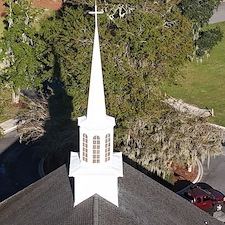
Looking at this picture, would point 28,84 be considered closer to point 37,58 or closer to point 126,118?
point 37,58

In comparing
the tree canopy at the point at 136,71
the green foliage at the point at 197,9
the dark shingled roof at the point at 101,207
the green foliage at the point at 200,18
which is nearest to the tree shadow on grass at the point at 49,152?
the tree canopy at the point at 136,71

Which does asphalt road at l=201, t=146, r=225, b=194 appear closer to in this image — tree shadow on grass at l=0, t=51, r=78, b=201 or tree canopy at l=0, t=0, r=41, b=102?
tree shadow on grass at l=0, t=51, r=78, b=201

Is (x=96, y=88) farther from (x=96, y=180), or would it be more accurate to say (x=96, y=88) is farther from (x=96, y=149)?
(x=96, y=180)

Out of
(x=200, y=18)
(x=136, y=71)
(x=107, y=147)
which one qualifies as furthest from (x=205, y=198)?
(x=200, y=18)

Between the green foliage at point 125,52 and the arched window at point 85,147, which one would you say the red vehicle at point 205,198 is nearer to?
the green foliage at point 125,52

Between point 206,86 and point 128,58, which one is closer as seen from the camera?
point 128,58

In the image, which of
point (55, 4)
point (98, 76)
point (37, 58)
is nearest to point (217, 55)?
point (55, 4)
